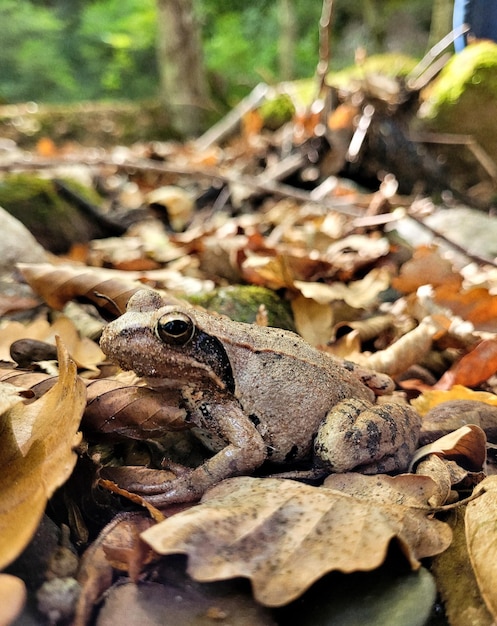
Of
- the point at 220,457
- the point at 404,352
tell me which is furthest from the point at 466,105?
the point at 220,457

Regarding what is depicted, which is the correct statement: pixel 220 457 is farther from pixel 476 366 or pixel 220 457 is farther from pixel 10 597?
pixel 476 366

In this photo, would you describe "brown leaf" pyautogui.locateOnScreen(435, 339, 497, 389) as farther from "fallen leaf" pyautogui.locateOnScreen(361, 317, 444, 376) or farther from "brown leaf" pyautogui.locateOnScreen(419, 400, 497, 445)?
"brown leaf" pyautogui.locateOnScreen(419, 400, 497, 445)

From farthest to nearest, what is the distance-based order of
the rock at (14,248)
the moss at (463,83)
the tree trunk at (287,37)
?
the tree trunk at (287,37) < the moss at (463,83) < the rock at (14,248)

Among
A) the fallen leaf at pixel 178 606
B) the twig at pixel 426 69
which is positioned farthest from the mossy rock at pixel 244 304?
the twig at pixel 426 69

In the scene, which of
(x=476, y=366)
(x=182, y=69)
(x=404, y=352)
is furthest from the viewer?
(x=182, y=69)

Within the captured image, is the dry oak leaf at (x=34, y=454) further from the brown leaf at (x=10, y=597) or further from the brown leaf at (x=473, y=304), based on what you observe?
the brown leaf at (x=473, y=304)

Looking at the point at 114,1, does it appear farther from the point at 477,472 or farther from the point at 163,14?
the point at 477,472
